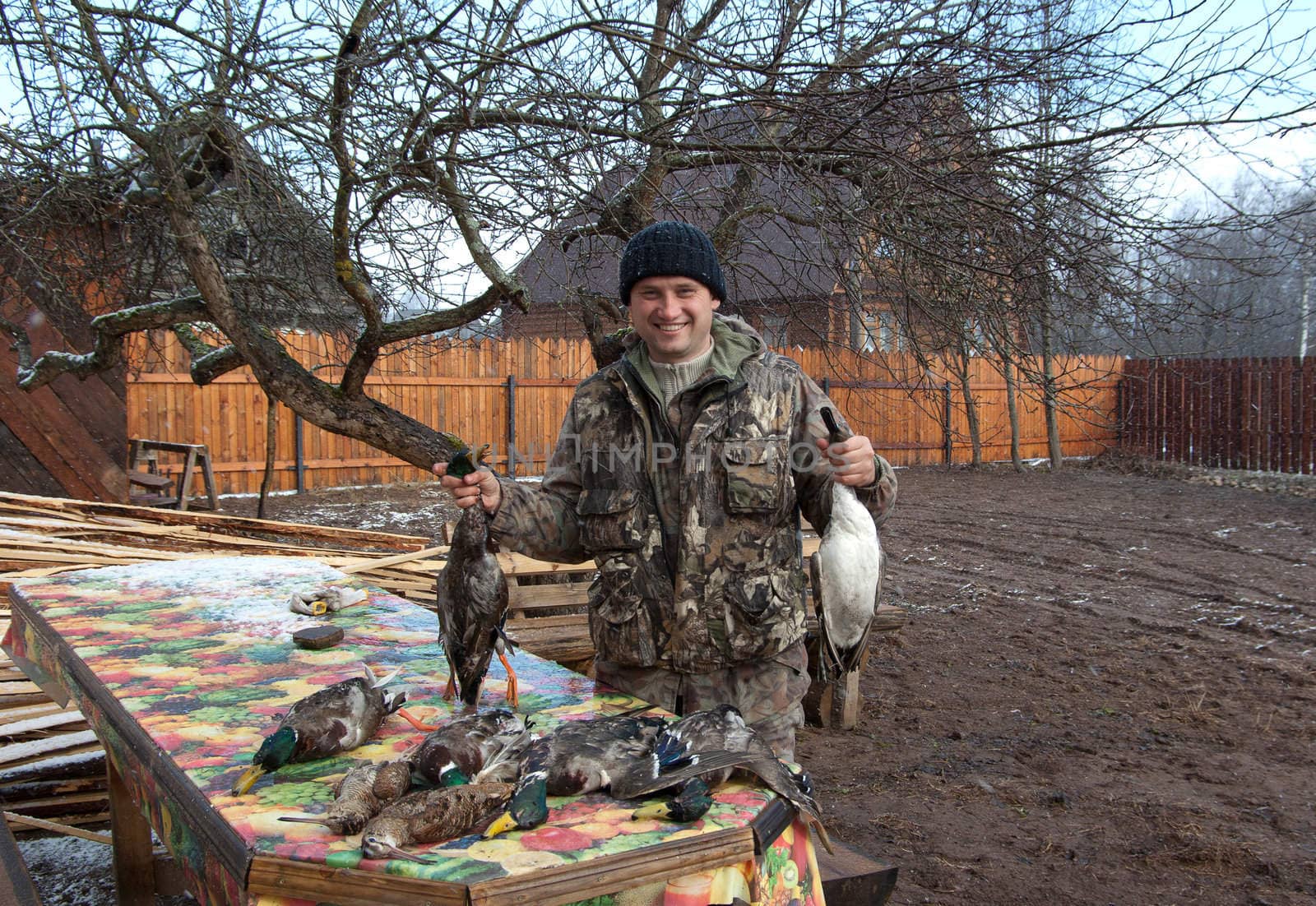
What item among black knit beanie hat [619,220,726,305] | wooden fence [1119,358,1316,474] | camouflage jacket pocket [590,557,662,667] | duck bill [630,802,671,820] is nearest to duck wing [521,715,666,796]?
duck bill [630,802,671,820]

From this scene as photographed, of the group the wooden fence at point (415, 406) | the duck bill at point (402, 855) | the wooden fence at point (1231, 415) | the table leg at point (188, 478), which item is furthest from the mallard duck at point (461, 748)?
the wooden fence at point (1231, 415)

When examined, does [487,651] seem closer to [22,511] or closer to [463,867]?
[463,867]

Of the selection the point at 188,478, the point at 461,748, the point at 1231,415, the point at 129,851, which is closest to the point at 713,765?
the point at 461,748

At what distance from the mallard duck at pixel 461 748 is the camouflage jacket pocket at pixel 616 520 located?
64 centimetres

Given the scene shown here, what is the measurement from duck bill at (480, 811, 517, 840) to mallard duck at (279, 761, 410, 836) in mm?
241

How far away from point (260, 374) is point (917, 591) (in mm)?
6195

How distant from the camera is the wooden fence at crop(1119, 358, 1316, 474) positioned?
61.5 feet

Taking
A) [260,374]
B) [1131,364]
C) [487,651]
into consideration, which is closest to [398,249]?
[260,374]

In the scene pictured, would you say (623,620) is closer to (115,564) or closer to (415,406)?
(115,564)

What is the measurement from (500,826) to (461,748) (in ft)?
0.94

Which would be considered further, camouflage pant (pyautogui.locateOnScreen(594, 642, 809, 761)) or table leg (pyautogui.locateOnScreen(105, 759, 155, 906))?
table leg (pyautogui.locateOnScreen(105, 759, 155, 906))

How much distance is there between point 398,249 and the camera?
16.5 feet

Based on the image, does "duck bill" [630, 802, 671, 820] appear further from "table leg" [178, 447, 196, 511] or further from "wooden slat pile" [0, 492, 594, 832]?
"table leg" [178, 447, 196, 511]

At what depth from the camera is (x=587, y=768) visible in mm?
2010
